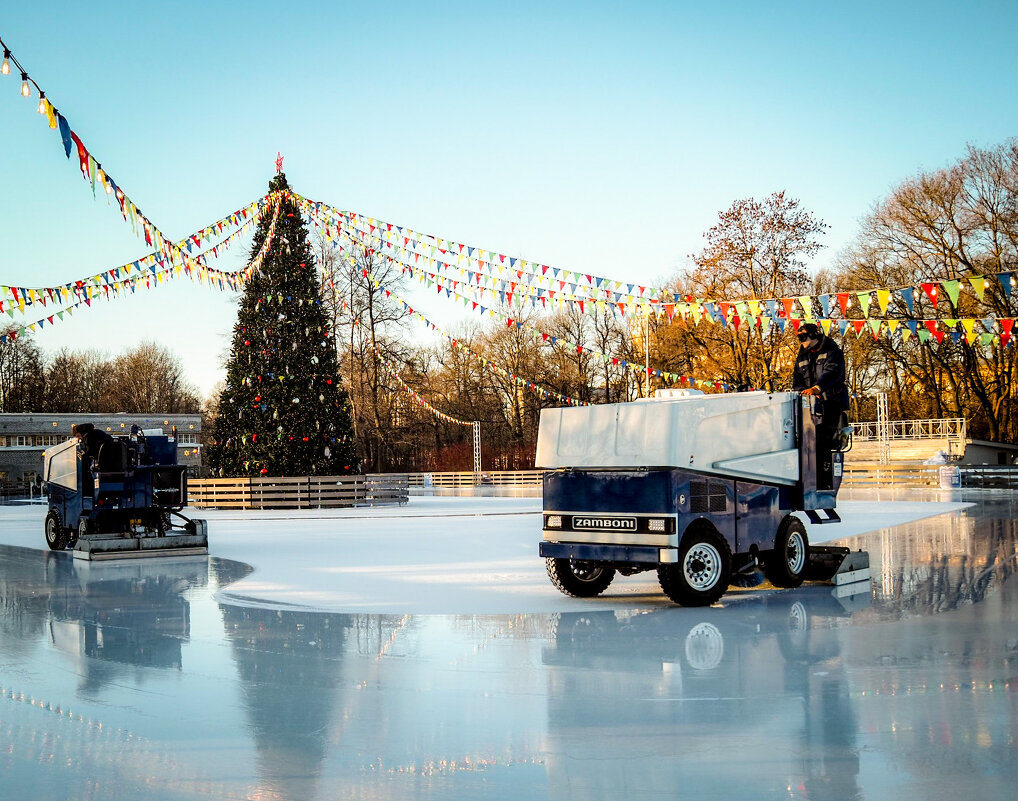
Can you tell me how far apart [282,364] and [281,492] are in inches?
152

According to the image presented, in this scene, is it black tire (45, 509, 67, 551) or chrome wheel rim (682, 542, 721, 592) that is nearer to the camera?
chrome wheel rim (682, 542, 721, 592)

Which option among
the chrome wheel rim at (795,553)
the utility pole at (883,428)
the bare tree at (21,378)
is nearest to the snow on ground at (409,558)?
the chrome wheel rim at (795,553)

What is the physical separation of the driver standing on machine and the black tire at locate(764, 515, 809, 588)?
1.97 ft

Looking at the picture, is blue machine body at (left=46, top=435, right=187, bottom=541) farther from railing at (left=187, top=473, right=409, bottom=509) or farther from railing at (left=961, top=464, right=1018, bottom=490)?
railing at (left=961, top=464, right=1018, bottom=490)

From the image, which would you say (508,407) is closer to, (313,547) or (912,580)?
(313,547)

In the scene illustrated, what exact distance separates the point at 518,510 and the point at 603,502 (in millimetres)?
18634

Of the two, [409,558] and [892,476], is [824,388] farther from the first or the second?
[892,476]

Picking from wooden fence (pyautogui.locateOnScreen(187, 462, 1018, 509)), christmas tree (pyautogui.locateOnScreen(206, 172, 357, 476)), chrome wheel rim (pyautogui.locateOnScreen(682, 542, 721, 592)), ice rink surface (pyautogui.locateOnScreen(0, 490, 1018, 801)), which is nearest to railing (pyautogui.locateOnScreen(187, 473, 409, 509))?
wooden fence (pyautogui.locateOnScreen(187, 462, 1018, 509))

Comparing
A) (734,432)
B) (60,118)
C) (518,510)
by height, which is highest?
(60,118)

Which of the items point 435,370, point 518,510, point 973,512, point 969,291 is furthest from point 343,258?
point 973,512

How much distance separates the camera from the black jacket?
10.9m

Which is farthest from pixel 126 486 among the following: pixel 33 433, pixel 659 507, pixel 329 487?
pixel 33 433

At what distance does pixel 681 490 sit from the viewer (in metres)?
9.45

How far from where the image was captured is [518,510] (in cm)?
2834
